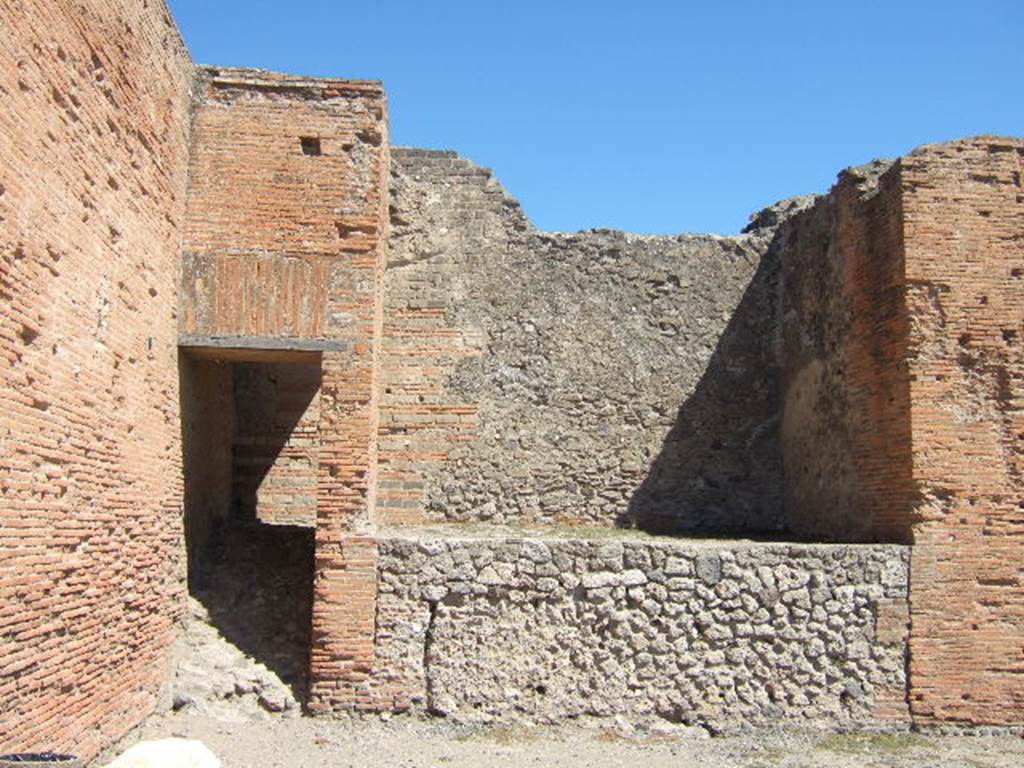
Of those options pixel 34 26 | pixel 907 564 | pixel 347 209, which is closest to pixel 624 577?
pixel 907 564

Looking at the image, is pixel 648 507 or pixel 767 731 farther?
pixel 648 507

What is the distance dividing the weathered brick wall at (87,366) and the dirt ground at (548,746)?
0.89 meters

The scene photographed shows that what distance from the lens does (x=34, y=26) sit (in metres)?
5.10

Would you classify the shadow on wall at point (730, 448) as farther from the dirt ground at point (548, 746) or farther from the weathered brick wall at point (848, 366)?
the dirt ground at point (548, 746)

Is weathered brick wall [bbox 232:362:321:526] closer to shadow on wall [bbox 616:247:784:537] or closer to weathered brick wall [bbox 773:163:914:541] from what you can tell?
shadow on wall [bbox 616:247:784:537]

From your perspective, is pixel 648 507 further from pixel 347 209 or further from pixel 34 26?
pixel 34 26

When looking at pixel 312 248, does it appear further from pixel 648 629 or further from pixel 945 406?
pixel 945 406

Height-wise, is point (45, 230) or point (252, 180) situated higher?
point (252, 180)

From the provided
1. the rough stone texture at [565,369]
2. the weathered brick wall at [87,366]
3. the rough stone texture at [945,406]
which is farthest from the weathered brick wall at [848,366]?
the weathered brick wall at [87,366]

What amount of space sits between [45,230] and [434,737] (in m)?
4.32

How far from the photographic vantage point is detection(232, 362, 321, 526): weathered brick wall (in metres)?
9.88

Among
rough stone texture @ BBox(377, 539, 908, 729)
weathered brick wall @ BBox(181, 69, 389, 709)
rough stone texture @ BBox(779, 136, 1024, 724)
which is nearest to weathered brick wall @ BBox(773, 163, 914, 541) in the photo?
rough stone texture @ BBox(779, 136, 1024, 724)

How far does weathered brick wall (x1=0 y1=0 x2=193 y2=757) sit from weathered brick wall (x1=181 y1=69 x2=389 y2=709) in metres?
0.34

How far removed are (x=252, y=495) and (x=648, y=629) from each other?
14.4 ft
